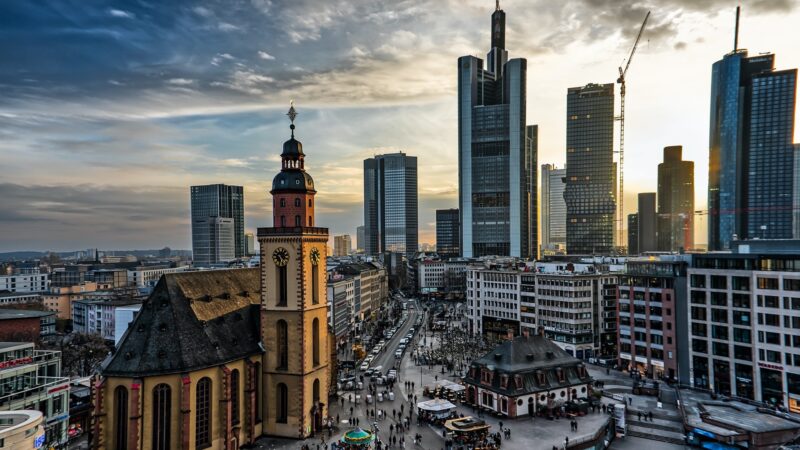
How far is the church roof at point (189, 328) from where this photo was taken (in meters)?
47.0

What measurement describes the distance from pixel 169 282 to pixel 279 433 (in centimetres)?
2003

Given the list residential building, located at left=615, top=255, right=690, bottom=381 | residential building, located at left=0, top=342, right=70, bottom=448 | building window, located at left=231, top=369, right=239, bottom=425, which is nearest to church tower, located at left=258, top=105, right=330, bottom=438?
building window, located at left=231, top=369, right=239, bottom=425

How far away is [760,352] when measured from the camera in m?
67.4

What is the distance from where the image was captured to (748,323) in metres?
69.1

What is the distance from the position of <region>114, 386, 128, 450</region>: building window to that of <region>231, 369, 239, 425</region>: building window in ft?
31.9

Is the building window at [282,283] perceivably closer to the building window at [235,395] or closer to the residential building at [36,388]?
the building window at [235,395]

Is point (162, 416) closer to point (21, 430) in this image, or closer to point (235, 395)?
point (235, 395)

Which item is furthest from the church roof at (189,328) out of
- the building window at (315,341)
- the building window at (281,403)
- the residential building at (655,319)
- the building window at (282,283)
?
the residential building at (655,319)

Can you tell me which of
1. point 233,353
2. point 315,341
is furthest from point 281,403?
point 233,353

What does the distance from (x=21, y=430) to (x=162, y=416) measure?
14.5 meters

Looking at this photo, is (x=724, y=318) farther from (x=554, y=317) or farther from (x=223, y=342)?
(x=223, y=342)

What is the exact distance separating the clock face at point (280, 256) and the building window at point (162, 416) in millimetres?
16395

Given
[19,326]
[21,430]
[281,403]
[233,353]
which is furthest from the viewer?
[19,326]

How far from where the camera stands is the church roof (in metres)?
47.0
